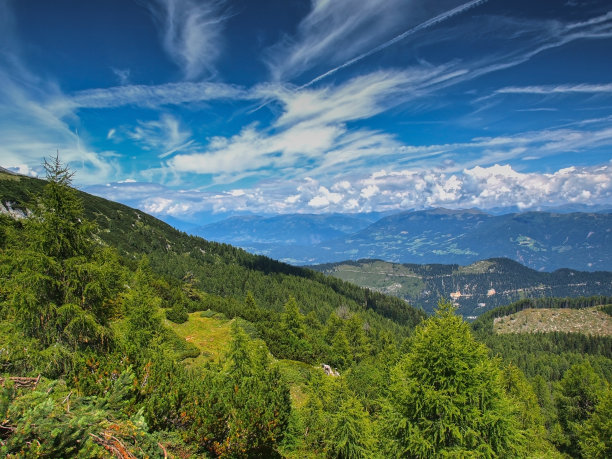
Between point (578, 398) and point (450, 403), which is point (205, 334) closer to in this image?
point (450, 403)

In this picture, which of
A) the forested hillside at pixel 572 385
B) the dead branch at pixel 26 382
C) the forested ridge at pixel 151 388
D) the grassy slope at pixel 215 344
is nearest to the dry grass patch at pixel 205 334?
the grassy slope at pixel 215 344

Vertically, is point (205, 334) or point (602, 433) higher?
point (205, 334)

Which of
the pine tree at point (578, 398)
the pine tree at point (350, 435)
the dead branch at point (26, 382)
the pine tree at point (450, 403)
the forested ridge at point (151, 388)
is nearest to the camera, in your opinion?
the forested ridge at point (151, 388)

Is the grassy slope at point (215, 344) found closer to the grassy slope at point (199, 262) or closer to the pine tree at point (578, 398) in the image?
the pine tree at point (578, 398)

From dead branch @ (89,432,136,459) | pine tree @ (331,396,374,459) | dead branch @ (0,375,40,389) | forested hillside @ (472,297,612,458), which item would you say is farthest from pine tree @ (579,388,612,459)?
dead branch @ (0,375,40,389)

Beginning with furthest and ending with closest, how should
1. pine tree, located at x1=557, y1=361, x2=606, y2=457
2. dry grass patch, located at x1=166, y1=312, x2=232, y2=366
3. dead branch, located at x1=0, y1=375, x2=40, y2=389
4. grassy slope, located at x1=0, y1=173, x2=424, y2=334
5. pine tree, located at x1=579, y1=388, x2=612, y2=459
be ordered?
Result: grassy slope, located at x1=0, y1=173, x2=424, y2=334 → pine tree, located at x1=557, y1=361, x2=606, y2=457 → dry grass patch, located at x1=166, y1=312, x2=232, y2=366 → pine tree, located at x1=579, y1=388, x2=612, y2=459 → dead branch, located at x1=0, y1=375, x2=40, y2=389

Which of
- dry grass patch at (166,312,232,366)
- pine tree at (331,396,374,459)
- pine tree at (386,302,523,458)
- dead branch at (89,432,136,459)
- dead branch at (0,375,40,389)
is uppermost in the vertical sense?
dead branch at (0,375,40,389)

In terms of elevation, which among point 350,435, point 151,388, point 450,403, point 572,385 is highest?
point 151,388

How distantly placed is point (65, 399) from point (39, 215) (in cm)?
1521

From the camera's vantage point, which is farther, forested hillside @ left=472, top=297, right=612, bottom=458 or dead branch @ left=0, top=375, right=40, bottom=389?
forested hillside @ left=472, top=297, right=612, bottom=458

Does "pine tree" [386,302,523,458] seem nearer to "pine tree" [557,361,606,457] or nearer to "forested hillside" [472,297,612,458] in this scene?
"forested hillside" [472,297,612,458]

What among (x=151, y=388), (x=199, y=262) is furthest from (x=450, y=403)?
(x=199, y=262)

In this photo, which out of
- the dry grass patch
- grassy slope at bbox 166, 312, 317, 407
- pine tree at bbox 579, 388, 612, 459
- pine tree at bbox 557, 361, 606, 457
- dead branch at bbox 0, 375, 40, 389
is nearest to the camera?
dead branch at bbox 0, 375, 40, 389

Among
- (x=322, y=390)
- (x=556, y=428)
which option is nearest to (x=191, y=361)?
(x=322, y=390)
